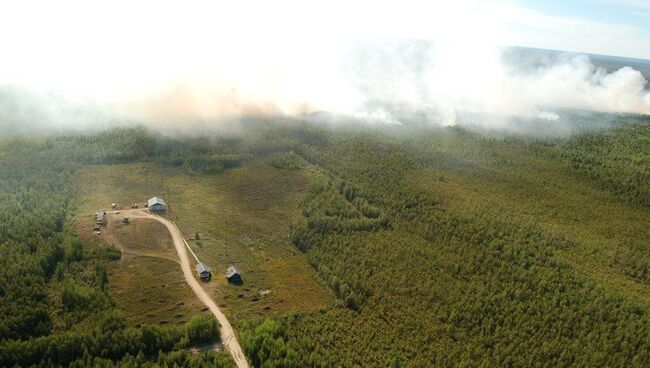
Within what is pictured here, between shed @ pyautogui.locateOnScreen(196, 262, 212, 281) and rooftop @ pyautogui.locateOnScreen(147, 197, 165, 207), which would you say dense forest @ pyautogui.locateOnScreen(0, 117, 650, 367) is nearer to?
shed @ pyautogui.locateOnScreen(196, 262, 212, 281)

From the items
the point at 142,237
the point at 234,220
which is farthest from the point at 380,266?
the point at 142,237

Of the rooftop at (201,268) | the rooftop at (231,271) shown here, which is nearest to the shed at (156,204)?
the rooftop at (201,268)

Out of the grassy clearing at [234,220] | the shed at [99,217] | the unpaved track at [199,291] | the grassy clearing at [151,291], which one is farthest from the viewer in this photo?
the shed at [99,217]

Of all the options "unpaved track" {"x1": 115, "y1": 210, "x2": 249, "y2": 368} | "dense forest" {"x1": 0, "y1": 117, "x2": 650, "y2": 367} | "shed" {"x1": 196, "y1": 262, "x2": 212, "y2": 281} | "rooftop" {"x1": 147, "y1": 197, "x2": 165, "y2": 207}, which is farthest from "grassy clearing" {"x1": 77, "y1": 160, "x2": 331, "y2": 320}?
"dense forest" {"x1": 0, "y1": 117, "x2": 650, "y2": 367}

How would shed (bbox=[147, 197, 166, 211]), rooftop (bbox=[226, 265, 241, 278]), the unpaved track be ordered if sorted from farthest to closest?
1. shed (bbox=[147, 197, 166, 211])
2. rooftop (bbox=[226, 265, 241, 278])
3. the unpaved track

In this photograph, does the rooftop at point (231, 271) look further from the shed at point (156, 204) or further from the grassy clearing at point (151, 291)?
the shed at point (156, 204)
